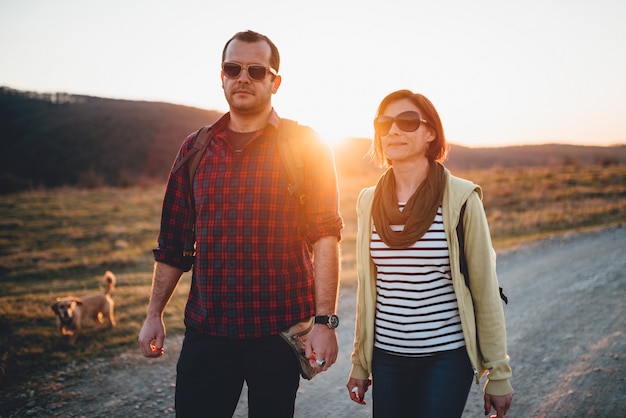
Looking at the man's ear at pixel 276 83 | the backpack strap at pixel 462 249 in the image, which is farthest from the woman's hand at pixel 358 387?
the man's ear at pixel 276 83

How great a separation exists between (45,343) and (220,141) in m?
5.25

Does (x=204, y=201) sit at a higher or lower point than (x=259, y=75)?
lower

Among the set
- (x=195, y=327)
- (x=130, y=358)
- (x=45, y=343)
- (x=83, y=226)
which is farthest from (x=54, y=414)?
(x=83, y=226)

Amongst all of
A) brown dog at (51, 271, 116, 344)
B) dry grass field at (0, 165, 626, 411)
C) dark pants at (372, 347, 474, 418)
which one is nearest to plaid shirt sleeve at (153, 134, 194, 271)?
dark pants at (372, 347, 474, 418)

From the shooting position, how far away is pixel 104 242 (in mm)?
14805

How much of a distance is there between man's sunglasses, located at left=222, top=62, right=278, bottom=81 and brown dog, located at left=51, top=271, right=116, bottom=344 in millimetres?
5273

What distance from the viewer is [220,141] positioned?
2.55 m

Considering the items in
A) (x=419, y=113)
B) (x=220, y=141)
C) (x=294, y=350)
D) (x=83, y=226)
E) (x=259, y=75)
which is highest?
(x=259, y=75)

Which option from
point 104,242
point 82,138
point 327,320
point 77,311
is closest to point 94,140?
point 82,138

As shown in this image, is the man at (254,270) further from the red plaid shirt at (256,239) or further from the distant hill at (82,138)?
the distant hill at (82,138)

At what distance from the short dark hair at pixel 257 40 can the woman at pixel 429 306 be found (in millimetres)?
768

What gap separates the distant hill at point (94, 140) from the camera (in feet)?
159

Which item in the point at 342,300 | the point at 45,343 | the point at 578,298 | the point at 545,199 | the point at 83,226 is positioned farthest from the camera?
the point at 545,199

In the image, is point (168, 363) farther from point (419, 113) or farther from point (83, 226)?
point (83, 226)
